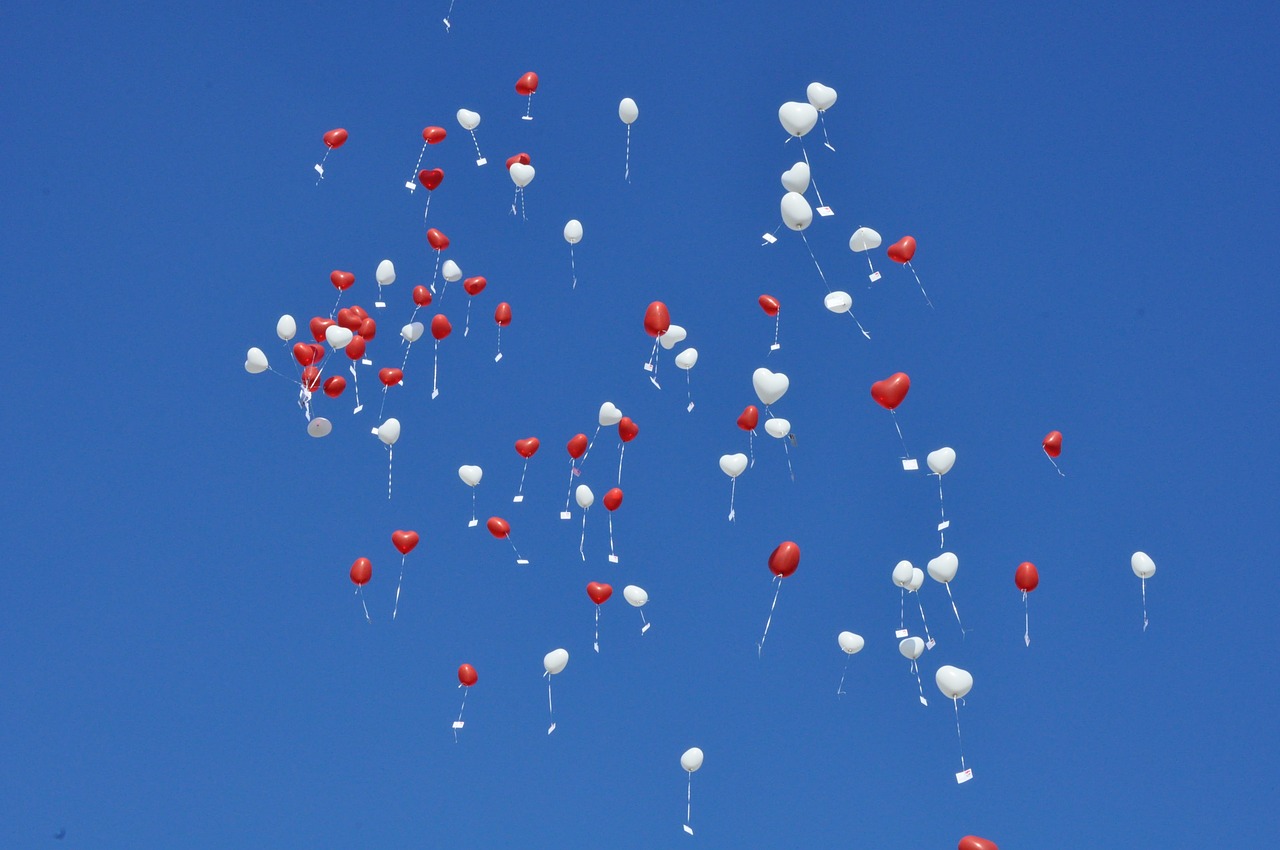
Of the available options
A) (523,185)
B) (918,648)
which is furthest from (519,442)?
(918,648)

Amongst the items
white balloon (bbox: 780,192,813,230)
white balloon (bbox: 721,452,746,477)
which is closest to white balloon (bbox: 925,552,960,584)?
white balloon (bbox: 721,452,746,477)

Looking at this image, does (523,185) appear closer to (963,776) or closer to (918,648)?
(918,648)

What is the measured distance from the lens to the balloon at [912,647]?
19.4 ft

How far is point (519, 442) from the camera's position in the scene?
22.2 ft

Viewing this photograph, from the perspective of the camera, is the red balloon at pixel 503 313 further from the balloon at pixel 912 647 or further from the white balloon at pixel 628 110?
the balloon at pixel 912 647

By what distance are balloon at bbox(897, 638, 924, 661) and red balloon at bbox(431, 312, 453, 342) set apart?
3.01 m

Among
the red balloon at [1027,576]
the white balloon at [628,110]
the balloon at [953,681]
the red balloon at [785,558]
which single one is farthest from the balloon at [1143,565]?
the white balloon at [628,110]

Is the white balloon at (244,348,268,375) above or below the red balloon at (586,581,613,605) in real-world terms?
above

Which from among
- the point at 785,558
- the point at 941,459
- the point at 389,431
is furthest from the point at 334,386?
the point at 941,459

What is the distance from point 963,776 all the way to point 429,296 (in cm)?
374

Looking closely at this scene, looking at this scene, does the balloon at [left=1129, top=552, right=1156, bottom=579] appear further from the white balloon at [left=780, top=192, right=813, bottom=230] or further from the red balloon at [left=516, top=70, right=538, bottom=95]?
the red balloon at [left=516, top=70, right=538, bottom=95]

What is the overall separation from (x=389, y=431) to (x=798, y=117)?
9.06 feet

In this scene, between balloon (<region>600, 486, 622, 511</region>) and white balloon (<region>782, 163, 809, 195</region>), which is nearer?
white balloon (<region>782, 163, 809, 195</region>)

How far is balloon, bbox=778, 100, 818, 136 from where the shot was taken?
583cm
